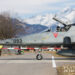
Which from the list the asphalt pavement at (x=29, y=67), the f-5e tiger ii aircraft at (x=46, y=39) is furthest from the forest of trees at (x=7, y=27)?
the asphalt pavement at (x=29, y=67)

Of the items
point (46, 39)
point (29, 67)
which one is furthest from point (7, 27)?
point (29, 67)

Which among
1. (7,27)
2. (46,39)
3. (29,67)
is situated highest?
(7,27)

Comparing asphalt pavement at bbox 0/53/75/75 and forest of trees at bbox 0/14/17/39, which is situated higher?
forest of trees at bbox 0/14/17/39

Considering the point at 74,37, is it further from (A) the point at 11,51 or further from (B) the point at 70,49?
(A) the point at 11,51

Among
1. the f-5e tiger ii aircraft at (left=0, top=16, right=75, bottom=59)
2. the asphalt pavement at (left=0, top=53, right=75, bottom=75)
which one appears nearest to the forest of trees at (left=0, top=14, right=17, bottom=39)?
the f-5e tiger ii aircraft at (left=0, top=16, right=75, bottom=59)

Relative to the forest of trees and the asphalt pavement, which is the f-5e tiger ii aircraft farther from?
the forest of trees

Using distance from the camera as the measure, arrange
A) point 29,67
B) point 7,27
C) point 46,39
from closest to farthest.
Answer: point 29,67, point 46,39, point 7,27

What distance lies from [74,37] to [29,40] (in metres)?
3.10

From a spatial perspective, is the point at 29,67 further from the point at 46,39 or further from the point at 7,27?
the point at 7,27

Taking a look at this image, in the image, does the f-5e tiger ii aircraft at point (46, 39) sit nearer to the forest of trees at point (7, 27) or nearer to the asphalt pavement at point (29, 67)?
the asphalt pavement at point (29, 67)

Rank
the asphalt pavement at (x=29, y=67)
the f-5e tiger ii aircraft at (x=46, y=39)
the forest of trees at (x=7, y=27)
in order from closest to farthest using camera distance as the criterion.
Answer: the asphalt pavement at (x=29, y=67) < the f-5e tiger ii aircraft at (x=46, y=39) < the forest of trees at (x=7, y=27)

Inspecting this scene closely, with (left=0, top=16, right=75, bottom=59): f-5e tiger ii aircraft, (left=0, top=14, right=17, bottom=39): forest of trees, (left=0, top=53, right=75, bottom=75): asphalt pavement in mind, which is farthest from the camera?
(left=0, top=14, right=17, bottom=39): forest of trees

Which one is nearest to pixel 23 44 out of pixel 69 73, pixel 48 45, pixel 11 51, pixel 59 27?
pixel 48 45

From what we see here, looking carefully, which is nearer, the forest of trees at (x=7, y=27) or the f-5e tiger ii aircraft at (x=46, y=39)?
the f-5e tiger ii aircraft at (x=46, y=39)
